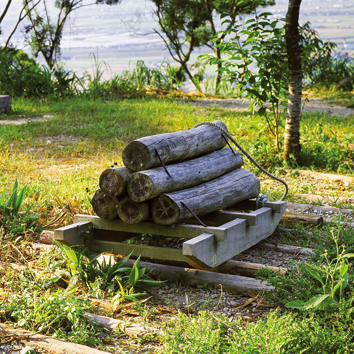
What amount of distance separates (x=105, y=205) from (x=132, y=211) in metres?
0.25

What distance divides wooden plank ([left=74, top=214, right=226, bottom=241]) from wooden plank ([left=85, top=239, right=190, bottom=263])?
4.3 inches

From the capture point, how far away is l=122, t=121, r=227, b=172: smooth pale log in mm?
3445

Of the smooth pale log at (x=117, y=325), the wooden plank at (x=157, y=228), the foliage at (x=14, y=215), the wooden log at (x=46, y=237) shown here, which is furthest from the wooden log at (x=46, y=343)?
the foliage at (x=14, y=215)

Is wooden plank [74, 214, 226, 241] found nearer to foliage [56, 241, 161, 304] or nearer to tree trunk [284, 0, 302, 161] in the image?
foliage [56, 241, 161, 304]

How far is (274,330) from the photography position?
2379 millimetres

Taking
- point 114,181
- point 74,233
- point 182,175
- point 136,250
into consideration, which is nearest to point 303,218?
point 182,175

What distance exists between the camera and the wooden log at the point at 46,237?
13.1 ft

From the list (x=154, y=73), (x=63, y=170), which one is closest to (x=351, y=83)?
(x=154, y=73)

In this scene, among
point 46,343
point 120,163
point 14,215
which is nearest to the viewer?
point 46,343

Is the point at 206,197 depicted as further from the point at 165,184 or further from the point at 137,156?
the point at 137,156

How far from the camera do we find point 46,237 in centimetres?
399

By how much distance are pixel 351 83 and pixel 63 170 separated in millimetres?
Answer: 10287

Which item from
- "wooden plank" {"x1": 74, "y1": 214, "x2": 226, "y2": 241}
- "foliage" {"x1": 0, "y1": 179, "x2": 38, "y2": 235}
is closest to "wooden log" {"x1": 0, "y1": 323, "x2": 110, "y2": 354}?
"wooden plank" {"x1": 74, "y1": 214, "x2": 226, "y2": 241}

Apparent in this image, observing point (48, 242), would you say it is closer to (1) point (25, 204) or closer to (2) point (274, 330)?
(1) point (25, 204)
